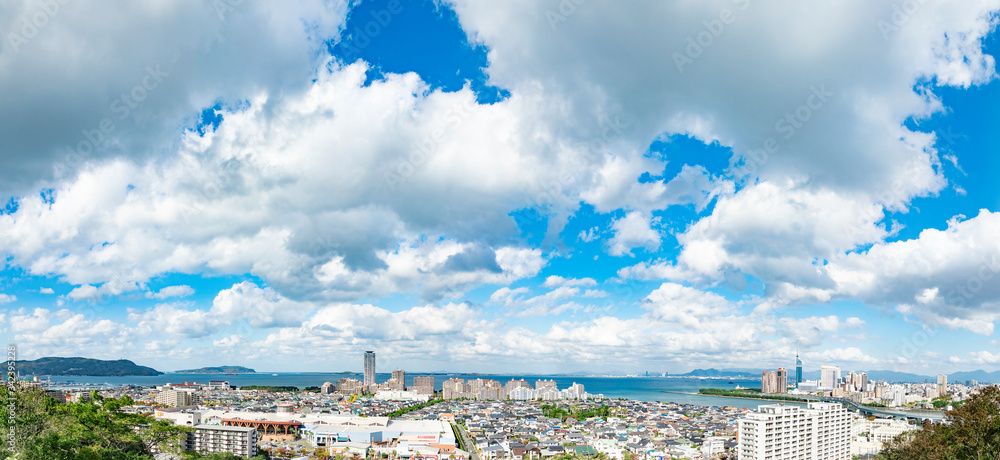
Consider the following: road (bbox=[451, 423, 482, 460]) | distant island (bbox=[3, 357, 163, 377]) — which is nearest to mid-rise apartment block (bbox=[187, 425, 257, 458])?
road (bbox=[451, 423, 482, 460])

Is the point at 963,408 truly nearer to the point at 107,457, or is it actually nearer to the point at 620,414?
the point at 107,457

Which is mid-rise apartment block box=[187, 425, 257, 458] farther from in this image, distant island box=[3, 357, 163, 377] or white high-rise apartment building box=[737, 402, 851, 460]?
distant island box=[3, 357, 163, 377]

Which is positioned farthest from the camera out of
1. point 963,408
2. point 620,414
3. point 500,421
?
point 620,414

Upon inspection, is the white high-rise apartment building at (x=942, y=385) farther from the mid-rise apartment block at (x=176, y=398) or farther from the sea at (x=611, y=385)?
the mid-rise apartment block at (x=176, y=398)

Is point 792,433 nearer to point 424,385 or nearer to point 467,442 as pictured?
point 467,442

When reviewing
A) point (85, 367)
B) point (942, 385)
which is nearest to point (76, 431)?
point (942, 385)

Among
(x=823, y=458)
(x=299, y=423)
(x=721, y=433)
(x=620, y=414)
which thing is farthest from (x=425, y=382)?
(x=823, y=458)
